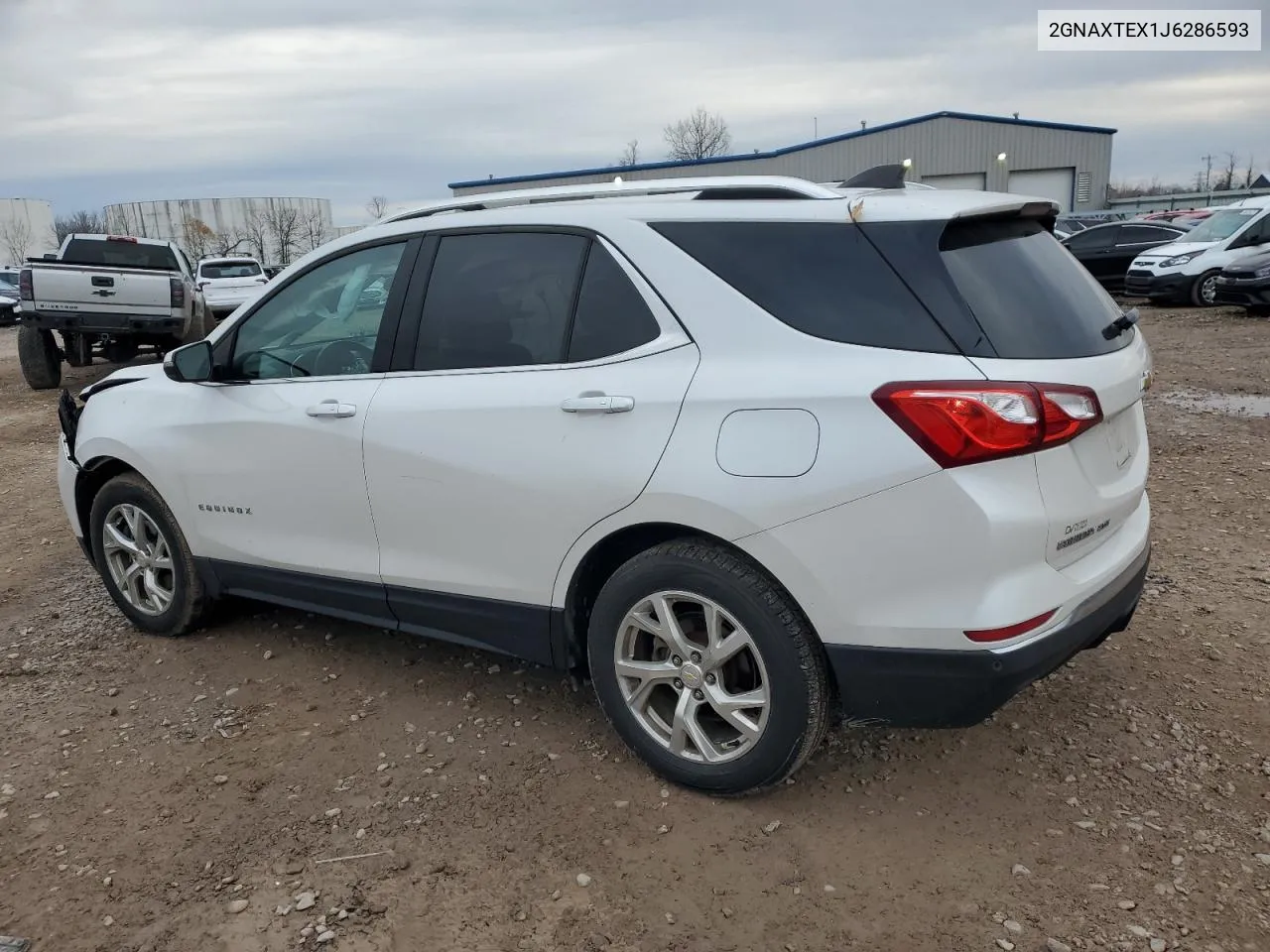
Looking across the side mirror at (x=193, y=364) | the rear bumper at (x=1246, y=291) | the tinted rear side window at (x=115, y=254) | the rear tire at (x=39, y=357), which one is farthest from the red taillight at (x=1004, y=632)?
the tinted rear side window at (x=115, y=254)

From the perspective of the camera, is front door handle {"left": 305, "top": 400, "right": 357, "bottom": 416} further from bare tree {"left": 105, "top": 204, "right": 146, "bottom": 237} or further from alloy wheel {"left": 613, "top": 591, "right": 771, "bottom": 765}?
bare tree {"left": 105, "top": 204, "right": 146, "bottom": 237}

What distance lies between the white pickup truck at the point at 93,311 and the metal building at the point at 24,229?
6968cm

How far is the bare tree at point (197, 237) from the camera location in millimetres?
60344

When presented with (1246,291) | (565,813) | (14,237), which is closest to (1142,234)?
(1246,291)

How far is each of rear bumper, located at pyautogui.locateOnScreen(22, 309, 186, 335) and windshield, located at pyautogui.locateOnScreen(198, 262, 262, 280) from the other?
8.38 meters

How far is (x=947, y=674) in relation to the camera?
8.22 feet

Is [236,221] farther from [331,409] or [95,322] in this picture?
[331,409]

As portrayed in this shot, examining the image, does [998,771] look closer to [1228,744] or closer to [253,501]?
[1228,744]

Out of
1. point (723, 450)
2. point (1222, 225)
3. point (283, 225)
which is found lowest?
point (1222, 225)

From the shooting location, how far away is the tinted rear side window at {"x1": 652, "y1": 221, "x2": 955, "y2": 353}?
2555 millimetres

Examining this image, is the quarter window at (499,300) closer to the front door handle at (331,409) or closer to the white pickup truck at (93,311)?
the front door handle at (331,409)

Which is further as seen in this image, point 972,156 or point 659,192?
point 972,156

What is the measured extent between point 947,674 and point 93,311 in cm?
1246

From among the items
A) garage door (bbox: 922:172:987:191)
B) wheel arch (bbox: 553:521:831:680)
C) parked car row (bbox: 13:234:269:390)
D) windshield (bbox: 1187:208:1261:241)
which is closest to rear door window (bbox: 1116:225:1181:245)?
windshield (bbox: 1187:208:1261:241)
